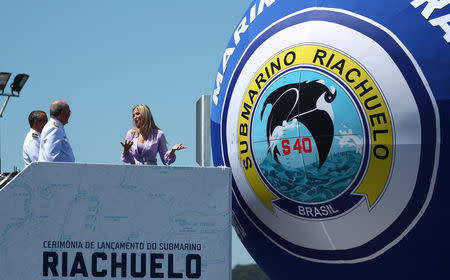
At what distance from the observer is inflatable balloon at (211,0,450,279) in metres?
8.60

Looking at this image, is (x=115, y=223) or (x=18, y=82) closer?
(x=115, y=223)

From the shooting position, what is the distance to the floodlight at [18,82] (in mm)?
18641

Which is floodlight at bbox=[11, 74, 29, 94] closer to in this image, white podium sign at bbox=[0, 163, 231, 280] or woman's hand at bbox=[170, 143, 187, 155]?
woman's hand at bbox=[170, 143, 187, 155]

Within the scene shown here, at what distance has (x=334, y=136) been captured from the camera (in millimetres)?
8922

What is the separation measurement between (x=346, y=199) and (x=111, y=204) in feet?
8.37

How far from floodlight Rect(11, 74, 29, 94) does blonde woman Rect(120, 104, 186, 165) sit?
9.66 meters

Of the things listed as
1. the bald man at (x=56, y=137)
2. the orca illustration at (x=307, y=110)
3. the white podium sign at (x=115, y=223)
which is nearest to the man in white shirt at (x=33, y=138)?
the bald man at (x=56, y=137)

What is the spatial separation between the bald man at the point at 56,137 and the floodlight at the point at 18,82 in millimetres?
9830

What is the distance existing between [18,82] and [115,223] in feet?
36.1

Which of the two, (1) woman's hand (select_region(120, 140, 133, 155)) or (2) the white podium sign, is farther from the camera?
(1) woman's hand (select_region(120, 140, 133, 155))

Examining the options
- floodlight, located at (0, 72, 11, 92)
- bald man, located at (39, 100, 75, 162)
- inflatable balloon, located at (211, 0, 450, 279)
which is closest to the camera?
inflatable balloon, located at (211, 0, 450, 279)

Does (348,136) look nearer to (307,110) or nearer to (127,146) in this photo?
(307,110)

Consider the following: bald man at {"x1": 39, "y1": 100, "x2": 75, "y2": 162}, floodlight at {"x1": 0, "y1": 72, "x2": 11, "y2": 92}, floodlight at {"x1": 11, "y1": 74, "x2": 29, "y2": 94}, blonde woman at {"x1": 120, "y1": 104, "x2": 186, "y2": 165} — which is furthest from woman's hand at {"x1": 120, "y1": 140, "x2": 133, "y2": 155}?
floodlight at {"x1": 11, "y1": 74, "x2": 29, "y2": 94}

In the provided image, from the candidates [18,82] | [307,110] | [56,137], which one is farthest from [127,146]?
[18,82]
